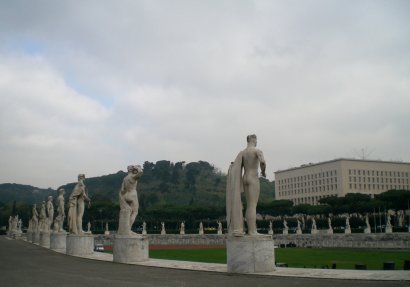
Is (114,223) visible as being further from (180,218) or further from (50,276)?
(50,276)

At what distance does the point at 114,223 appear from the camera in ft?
328

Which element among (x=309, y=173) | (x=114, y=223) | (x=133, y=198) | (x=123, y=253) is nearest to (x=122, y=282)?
(x=123, y=253)

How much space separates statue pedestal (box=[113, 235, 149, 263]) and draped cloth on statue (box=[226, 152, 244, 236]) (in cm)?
505

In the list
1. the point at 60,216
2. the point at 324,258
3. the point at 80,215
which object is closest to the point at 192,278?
the point at 80,215

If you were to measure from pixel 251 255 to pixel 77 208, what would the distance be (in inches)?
559

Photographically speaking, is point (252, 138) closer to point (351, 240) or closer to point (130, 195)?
point (130, 195)

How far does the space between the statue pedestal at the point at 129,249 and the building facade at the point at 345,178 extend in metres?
111

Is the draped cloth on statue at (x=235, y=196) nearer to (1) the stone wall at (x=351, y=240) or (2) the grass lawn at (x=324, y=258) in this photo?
(2) the grass lawn at (x=324, y=258)

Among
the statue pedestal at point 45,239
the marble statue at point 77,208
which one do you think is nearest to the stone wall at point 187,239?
the statue pedestal at point 45,239

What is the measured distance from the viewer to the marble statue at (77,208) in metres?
23.0

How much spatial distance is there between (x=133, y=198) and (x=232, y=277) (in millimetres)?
7432

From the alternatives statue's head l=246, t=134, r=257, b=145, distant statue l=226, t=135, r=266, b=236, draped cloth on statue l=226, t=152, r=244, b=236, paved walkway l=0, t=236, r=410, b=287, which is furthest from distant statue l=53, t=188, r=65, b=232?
statue's head l=246, t=134, r=257, b=145

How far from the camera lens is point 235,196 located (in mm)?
12945

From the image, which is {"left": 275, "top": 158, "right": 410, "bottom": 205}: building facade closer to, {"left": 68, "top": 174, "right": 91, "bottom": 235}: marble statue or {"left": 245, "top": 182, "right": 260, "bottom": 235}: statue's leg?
{"left": 68, "top": 174, "right": 91, "bottom": 235}: marble statue
